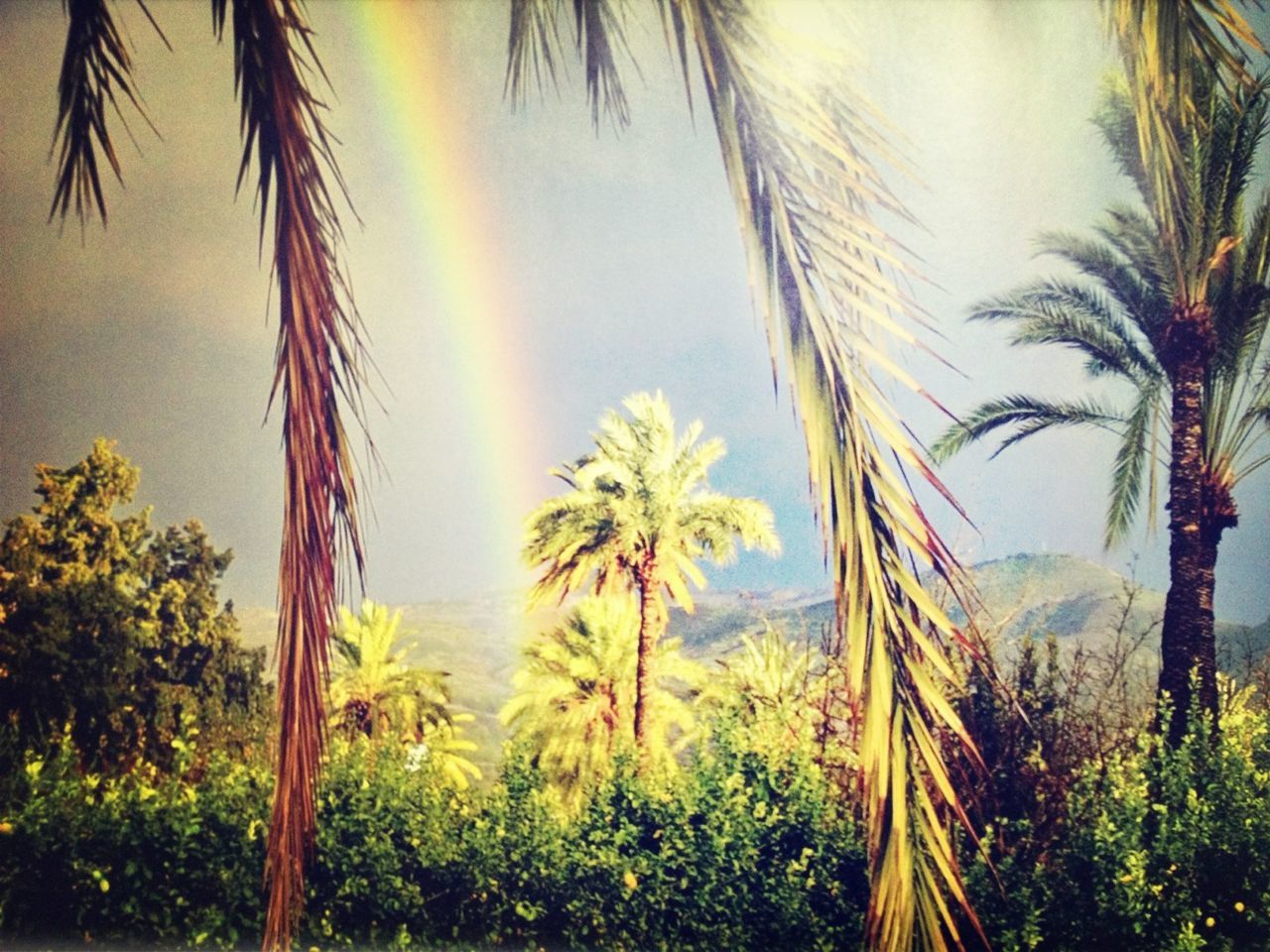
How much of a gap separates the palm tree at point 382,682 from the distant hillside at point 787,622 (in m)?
0.08

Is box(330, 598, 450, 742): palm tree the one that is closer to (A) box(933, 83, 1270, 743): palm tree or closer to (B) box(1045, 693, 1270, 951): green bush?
(A) box(933, 83, 1270, 743): palm tree

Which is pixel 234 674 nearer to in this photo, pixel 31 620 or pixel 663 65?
pixel 31 620

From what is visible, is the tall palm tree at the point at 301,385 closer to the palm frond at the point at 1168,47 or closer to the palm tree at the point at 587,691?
the palm tree at the point at 587,691

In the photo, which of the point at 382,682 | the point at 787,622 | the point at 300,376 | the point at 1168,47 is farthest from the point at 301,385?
the point at 1168,47

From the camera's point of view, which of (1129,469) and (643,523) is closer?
(1129,469)

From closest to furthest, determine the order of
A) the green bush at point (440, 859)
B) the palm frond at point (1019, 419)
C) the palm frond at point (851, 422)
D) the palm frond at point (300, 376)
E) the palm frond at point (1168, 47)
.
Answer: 1. the palm frond at point (851, 422)
2. the palm frond at point (1168, 47)
3. the palm frond at point (300, 376)
4. the green bush at point (440, 859)
5. the palm frond at point (1019, 419)

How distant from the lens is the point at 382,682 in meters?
4.38

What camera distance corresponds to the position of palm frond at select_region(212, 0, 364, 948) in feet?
9.24

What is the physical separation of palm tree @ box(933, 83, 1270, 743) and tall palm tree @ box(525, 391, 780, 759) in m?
1.17

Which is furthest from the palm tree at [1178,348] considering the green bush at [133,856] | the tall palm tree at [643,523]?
the green bush at [133,856]

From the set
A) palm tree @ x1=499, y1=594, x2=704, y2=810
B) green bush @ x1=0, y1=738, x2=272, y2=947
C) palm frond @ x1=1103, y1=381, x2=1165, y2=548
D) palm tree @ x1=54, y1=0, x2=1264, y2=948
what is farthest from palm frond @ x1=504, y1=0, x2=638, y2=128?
green bush @ x1=0, y1=738, x2=272, y2=947

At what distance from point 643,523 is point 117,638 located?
277cm

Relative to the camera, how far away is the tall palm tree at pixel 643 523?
4.44 metres

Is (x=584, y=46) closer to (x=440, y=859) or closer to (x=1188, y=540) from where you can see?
(x=1188, y=540)
